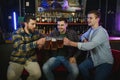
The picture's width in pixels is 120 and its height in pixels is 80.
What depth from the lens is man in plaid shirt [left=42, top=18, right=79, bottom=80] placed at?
3684 mm

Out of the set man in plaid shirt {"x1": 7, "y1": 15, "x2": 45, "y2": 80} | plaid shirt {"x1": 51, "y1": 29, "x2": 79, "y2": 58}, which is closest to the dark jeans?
plaid shirt {"x1": 51, "y1": 29, "x2": 79, "y2": 58}

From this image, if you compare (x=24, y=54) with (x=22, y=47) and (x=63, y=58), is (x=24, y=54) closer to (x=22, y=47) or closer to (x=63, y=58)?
(x=22, y=47)

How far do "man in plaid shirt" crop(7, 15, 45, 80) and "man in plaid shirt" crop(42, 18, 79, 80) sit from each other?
20 centimetres

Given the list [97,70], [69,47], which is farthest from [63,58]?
[97,70]

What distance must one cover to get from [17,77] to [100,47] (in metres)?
1.33

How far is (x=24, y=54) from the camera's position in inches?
143

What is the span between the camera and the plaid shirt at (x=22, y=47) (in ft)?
11.7

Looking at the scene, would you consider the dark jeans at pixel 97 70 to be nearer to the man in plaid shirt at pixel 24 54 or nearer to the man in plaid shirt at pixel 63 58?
the man in plaid shirt at pixel 63 58

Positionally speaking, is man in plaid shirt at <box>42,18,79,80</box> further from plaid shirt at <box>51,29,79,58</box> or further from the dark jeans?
the dark jeans

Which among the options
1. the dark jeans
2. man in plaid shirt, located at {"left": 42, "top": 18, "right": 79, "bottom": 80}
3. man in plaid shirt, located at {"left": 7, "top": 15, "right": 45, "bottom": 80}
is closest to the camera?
the dark jeans

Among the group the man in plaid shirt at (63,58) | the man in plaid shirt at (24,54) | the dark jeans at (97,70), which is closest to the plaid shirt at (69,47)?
the man in plaid shirt at (63,58)

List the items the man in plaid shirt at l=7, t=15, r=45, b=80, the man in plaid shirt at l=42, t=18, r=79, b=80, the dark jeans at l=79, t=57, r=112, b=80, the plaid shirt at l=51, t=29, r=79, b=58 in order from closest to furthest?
the dark jeans at l=79, t=57, r=112, b=80 < the man in plaid shirt at l=7, t=15, r=45, b=80 < the man in plaid shirt at l=42, t=18, r=79, b=80 < the plaid shirt at l=51, t=29, r=79, b=58

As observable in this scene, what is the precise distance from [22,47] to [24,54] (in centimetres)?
13

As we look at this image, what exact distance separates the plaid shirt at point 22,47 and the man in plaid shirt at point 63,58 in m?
0.29
